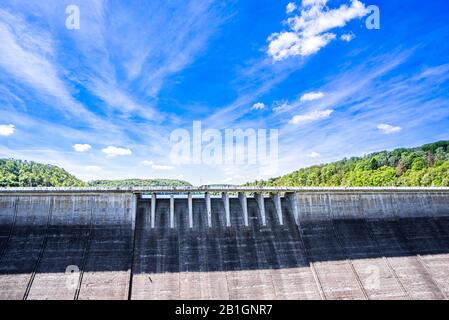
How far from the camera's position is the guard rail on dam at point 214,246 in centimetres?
2409

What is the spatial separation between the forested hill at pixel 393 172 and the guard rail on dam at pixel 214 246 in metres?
36.4

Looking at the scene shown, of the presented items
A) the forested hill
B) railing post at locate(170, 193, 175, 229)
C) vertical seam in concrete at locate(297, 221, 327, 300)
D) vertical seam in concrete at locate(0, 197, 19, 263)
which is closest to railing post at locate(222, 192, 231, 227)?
railing post at locate(170, 193, 175, 229)

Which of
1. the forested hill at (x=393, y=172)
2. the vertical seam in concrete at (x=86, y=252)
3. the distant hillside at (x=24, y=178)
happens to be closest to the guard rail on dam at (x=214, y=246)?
the vertical seam in concrete at (x=86, y=252)

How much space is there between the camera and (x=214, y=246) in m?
27.8

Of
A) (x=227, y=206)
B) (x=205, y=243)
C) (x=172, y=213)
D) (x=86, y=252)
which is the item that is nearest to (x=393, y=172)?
(x=227, y=206)

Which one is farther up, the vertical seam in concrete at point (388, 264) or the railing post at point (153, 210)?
the railing post at point (153, 210)

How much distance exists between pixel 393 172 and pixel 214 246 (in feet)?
204

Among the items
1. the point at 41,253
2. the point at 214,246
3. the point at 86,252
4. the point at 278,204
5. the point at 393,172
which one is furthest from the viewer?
the point at 393,172

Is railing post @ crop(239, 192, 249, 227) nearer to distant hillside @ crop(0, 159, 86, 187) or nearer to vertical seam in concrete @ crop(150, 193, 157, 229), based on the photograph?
vertical seam in concrete @ crop(150, 193, 157, 229)

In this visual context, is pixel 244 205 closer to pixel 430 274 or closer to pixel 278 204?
pixel 278 204

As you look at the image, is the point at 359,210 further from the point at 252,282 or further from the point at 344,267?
the point at 252,282

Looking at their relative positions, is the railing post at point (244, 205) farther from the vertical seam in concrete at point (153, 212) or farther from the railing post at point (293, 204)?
the vertical seam in concrete at point (153, 212)
